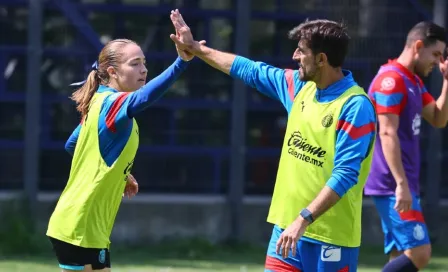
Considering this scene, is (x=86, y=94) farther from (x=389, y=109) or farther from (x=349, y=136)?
(x=389, y=109)

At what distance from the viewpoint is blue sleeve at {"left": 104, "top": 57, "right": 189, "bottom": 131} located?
5254mm

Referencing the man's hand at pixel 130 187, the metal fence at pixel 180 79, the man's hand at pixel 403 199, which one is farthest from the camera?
the metal fence at pixel 180 79

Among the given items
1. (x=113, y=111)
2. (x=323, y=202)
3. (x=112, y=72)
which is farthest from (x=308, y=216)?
(x=112, y=72)

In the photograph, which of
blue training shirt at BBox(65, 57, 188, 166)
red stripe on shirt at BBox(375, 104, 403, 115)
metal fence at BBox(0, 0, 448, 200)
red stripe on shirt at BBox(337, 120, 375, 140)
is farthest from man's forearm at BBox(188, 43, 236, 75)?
metal fence at BBox(0, 0, 448, 200)

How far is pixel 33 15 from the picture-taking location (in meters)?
10.9

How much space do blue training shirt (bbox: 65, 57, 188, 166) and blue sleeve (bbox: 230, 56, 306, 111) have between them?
362mm

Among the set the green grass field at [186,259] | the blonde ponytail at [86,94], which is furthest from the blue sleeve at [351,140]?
the green grass field at [186,259]

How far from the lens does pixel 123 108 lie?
5367 mm

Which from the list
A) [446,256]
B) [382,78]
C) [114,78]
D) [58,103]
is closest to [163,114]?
[58,103]

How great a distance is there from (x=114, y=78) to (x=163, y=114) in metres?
5.46

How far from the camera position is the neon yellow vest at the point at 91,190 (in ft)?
18.1

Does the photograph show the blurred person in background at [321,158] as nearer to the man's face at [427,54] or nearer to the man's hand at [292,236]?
the man's hand at [292,236]

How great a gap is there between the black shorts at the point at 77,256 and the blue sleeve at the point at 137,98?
2.06ft

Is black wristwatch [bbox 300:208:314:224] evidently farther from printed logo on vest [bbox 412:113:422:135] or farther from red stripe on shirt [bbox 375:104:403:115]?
printed logo on vest [bbox 412:113:422:135]
